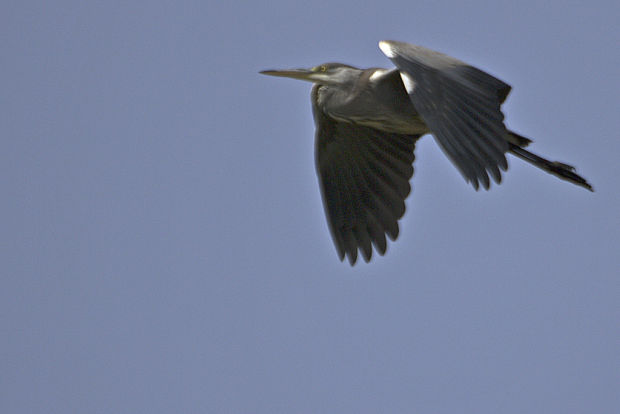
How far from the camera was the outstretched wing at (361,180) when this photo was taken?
28.5ft

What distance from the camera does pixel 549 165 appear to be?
8.03 meters

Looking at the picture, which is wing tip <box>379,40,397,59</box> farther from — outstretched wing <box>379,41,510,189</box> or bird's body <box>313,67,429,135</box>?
bird's body <box>313,67,429,135</box>

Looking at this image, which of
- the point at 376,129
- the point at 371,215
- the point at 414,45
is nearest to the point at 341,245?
the point at 371,215

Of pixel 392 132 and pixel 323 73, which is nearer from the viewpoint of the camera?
pixel 323 73

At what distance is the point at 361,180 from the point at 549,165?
1418mm

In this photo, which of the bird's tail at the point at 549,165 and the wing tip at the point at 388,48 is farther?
the bird's tail at the point at 549,165

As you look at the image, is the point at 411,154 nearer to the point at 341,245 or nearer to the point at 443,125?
the point at 341,245

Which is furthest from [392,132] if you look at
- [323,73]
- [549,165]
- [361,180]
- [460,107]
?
[460,107]

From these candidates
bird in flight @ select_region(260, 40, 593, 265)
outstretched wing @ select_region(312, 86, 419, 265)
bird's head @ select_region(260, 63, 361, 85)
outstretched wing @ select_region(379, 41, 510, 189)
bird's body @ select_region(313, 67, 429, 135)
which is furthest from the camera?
outstretched wing @ select_region(312, 86, 419, 265)

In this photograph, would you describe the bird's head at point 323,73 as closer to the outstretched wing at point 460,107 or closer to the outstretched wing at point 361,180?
the outstretched wing at point 361,180

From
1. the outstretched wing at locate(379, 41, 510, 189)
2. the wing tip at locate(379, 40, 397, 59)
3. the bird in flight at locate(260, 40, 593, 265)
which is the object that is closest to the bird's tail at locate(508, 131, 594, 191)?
the bird in flight at locate(260, 40, 593, 265)

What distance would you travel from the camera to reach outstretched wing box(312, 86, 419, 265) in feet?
28.5

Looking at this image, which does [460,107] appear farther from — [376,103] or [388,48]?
[376,103]

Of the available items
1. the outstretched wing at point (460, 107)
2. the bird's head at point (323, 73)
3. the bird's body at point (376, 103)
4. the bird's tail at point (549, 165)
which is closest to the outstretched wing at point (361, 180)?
the bird's head at point (323, 73)
